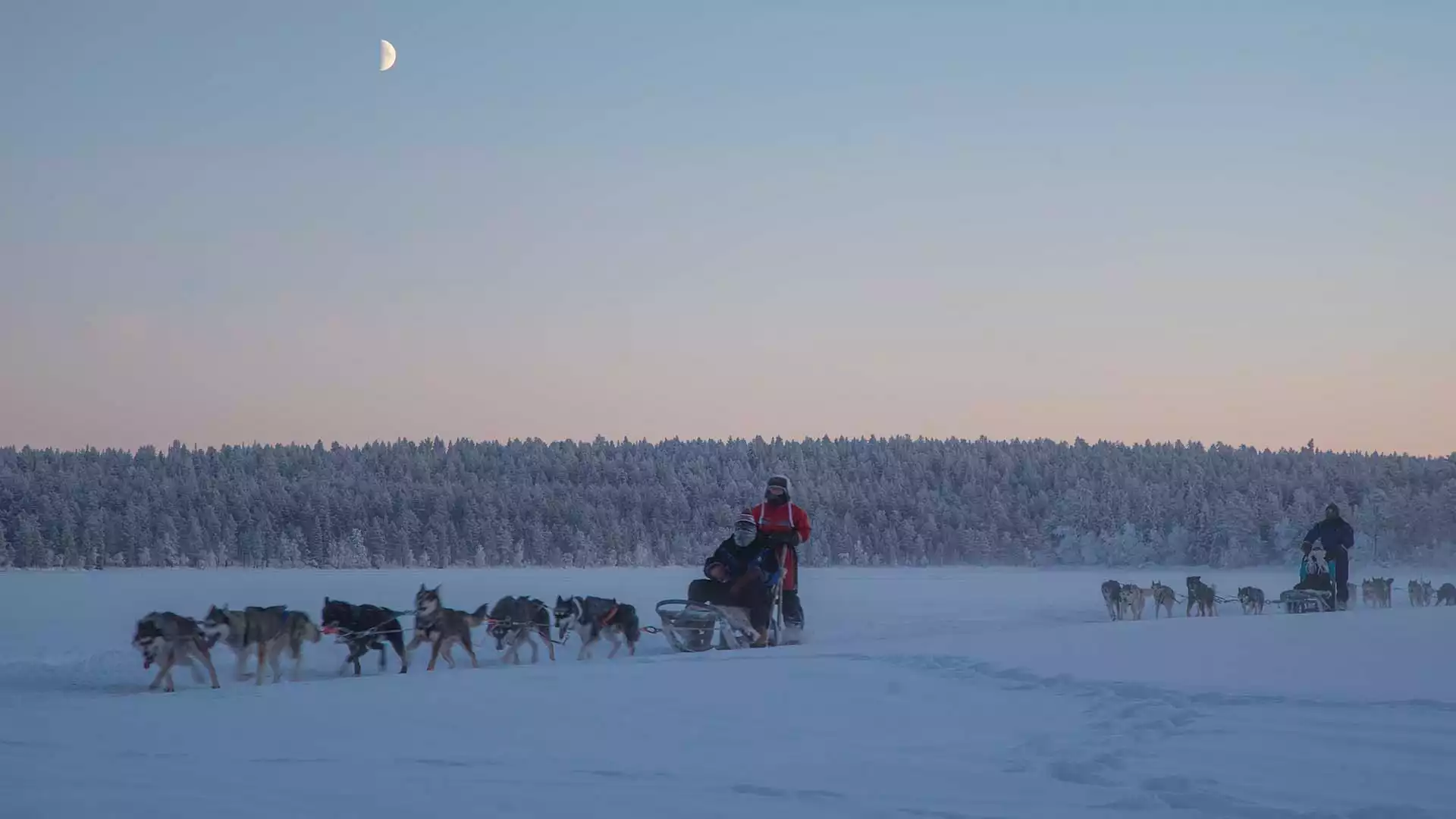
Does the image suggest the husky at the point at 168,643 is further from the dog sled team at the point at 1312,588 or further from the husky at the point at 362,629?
the dog sled team at the point at 1312,588

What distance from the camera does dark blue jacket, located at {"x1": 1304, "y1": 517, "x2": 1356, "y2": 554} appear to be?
15.2 metres

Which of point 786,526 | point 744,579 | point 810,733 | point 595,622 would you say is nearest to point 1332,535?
point 786,526

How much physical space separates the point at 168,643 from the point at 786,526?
5050 millimetres

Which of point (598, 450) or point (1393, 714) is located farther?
point (598, 450)

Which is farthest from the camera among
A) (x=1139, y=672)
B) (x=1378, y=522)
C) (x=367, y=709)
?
(x=1378, y=522)

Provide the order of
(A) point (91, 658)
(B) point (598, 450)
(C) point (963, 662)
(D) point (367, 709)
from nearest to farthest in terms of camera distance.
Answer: (D) point (367, 709) → (C) point (963, 662) → (A) point (91, 658) → (B) point (598, 450)

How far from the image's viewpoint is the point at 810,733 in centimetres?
547

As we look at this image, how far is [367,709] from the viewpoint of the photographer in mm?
6324

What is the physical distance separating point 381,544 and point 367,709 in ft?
179

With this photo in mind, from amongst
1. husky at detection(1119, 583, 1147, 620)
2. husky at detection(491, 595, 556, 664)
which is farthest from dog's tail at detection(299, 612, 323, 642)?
husky at detection(1119, 583, 1147, 620)

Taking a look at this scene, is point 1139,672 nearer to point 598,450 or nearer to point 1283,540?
point 1283,540

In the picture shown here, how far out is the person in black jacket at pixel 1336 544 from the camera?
15172 mm

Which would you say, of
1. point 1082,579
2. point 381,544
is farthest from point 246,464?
point 1082,579

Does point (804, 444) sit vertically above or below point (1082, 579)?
above
